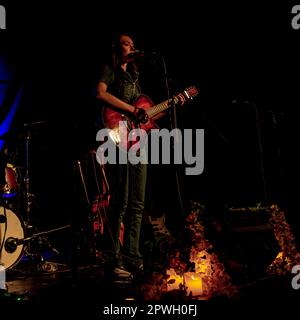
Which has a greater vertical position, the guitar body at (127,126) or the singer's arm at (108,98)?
the singer's arm at (108,98)

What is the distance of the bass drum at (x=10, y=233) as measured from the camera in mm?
4020

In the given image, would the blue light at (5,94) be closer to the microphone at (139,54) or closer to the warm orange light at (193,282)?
the microphone at (139,54)

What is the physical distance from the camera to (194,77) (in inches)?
212

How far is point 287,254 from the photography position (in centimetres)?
344

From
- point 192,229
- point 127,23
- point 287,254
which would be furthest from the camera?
point 127,23

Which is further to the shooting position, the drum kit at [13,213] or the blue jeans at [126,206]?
the drum kit at [13,213]

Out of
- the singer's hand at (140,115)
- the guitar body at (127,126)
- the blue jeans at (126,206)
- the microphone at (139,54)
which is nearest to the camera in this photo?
the microphone at (139,54)

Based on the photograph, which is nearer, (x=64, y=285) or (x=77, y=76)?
(x=64, y=285)

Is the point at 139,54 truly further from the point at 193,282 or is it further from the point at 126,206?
the point at 193,282

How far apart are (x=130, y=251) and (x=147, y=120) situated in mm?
1146

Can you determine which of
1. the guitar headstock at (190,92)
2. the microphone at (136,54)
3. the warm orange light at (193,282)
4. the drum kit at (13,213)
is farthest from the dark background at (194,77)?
the warm orange light at (193,282)

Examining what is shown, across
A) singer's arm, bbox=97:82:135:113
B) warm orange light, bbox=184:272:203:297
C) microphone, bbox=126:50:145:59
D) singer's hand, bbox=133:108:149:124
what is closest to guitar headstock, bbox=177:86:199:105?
singer's hand, bbox=133:108:149:124

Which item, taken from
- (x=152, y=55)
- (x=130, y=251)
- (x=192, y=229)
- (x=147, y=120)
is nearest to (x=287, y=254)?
(x=192, y=229)

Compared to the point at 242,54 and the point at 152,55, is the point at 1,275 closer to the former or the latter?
the point at 152,55
